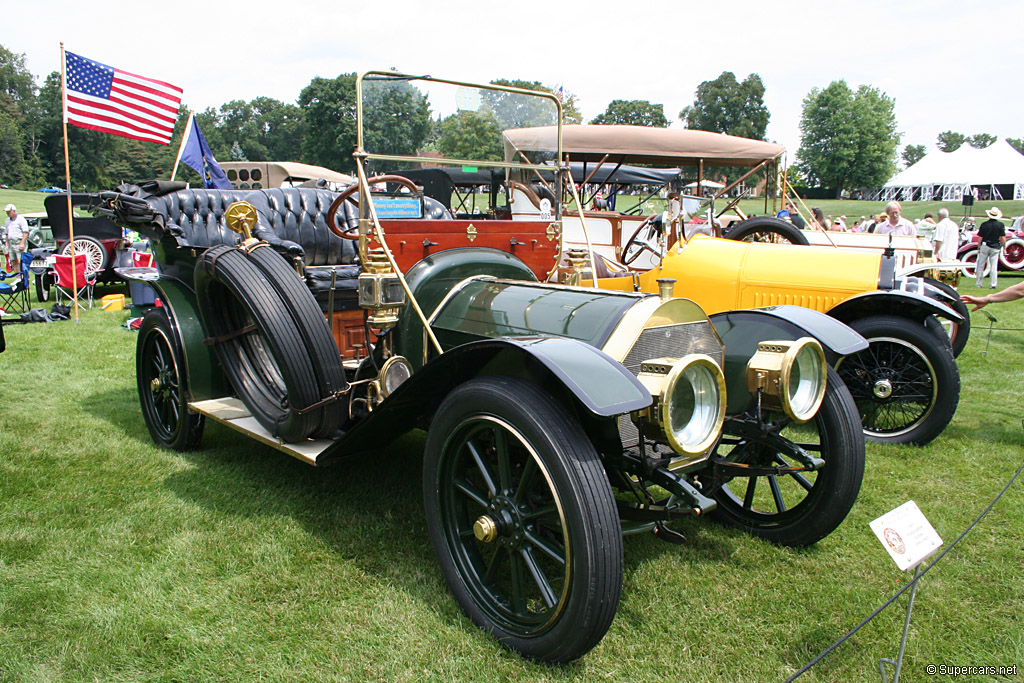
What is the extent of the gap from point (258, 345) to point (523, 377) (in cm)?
229

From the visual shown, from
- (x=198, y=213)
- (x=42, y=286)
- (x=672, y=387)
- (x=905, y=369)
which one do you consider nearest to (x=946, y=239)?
(x=905, y=369)

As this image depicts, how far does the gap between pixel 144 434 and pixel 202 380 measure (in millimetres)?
1035

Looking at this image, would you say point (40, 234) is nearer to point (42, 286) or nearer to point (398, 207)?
point (42, 286)

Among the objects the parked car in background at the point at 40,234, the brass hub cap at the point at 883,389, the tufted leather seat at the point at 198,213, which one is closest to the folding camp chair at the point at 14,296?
the parked car in background at the point at 40,234

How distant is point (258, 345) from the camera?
4.07 meters

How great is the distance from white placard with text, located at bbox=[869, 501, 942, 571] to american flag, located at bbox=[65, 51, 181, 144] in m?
8.92

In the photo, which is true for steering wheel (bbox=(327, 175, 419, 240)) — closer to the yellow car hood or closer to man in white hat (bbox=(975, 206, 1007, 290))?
the yellow car hood

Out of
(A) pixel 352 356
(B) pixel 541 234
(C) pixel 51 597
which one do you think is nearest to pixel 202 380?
(A) pixel 352 356

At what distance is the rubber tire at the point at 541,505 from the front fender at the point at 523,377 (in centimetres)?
11

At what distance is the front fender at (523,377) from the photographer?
2.09 meters

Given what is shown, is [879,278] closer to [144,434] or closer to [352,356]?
[352,356]

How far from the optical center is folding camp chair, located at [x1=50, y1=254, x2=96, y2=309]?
9914mm

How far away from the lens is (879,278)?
500 cm

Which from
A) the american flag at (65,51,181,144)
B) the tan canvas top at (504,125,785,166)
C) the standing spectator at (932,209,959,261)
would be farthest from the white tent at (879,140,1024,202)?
the american flag at (65,51,181,144)
